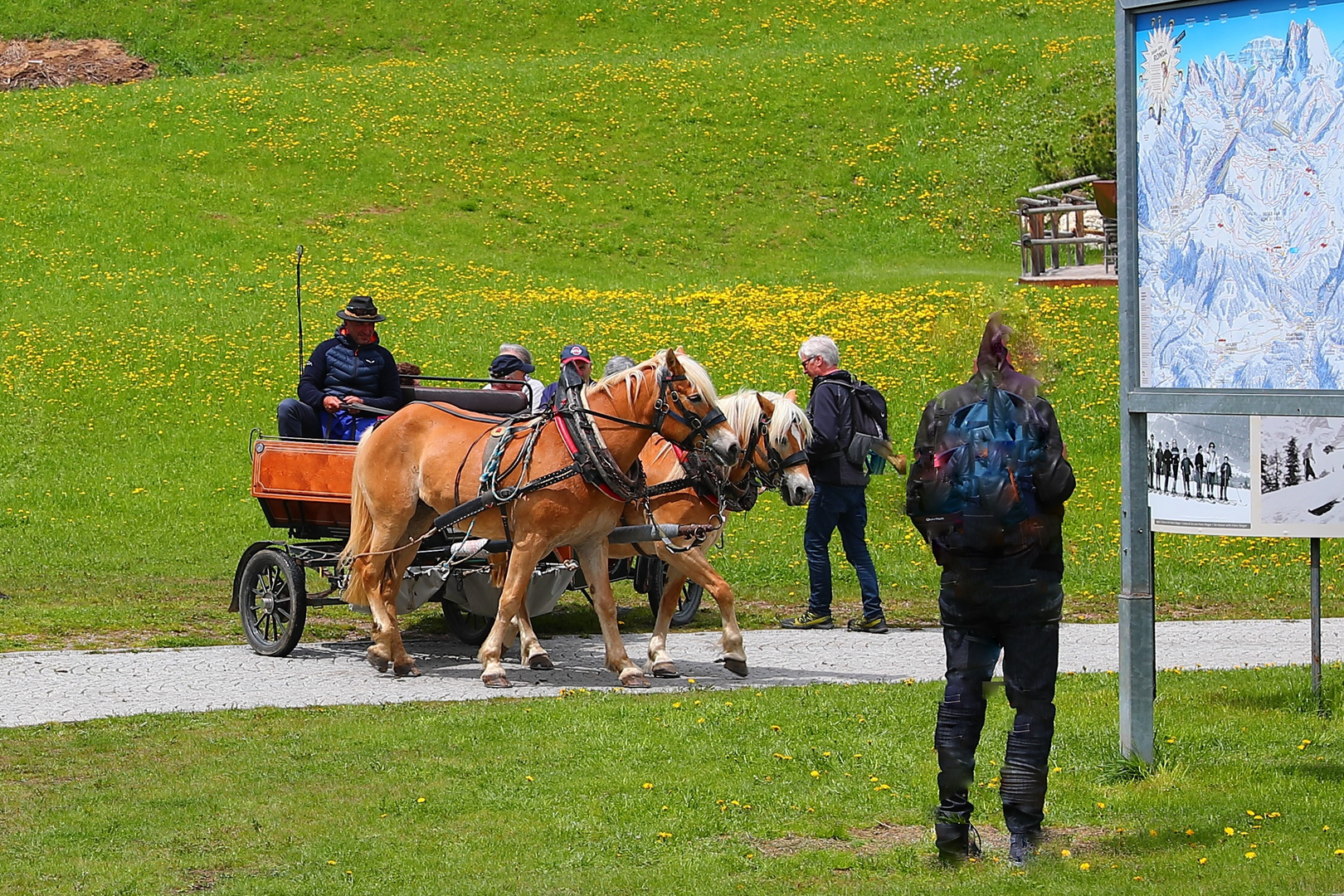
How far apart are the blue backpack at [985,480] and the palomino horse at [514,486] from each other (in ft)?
13.4

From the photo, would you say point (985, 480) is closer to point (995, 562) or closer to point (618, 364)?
point (995, 562)

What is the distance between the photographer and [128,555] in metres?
17.2

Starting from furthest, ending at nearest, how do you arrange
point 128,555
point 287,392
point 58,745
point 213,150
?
point 213,150, point 287,392, point 128,555, point 58,745

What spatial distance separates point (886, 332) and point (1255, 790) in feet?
58.2

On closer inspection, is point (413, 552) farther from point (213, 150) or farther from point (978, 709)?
point (213, 150)

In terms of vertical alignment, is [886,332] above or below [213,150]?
below

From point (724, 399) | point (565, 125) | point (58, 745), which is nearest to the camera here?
point (58, 745)

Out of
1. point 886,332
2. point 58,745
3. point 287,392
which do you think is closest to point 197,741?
point 58,745

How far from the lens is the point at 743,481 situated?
11477mm

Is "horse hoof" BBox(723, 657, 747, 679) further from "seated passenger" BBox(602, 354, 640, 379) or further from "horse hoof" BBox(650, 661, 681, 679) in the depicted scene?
"seated passenger" BBox(602, 354, 640, 379)

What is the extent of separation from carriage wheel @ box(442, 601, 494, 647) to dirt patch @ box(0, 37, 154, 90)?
1391 inches

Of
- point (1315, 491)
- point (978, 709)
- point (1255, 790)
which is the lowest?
point (1255, 790)

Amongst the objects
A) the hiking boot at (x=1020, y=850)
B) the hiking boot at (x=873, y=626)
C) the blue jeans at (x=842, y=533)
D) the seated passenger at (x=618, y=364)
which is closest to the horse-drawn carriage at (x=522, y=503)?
the seated passenger at (x=618, y=364)

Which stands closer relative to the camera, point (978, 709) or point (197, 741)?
point (978, 709)
